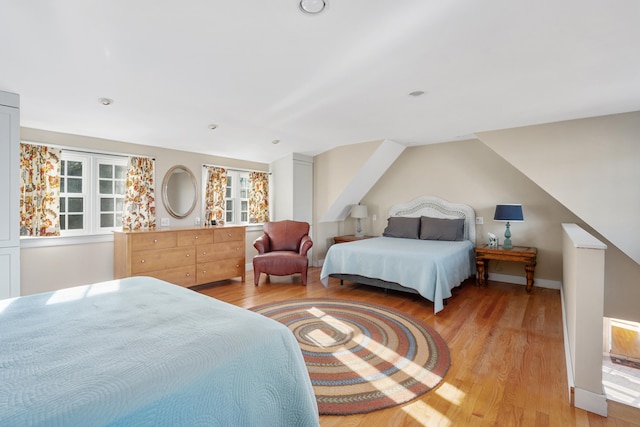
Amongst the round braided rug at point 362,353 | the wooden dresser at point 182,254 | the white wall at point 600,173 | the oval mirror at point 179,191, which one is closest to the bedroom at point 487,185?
the white wall at point 600,173

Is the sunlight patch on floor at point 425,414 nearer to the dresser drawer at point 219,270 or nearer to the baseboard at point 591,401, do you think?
the baseboard at point 591,401

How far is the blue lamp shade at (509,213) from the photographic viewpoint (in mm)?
4191

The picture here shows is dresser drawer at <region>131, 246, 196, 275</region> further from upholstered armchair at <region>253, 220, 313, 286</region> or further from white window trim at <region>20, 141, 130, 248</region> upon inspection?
upholstered armchair at <region>253, 220, 313, 286</region>

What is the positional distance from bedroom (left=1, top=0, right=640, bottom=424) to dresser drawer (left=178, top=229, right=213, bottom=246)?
58 centimetres

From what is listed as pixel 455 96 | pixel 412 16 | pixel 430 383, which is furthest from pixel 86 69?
pixel 430 383

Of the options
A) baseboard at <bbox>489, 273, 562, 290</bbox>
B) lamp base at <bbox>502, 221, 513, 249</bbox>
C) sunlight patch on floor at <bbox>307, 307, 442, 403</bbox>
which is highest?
Result: lamp base at <bbox>502, 221, 513, 249</bbox>

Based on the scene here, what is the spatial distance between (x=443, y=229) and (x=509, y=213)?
3.03ft

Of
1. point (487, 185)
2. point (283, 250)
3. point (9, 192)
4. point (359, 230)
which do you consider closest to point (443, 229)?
point (487, 185)

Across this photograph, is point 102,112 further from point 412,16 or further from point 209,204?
point 412,16

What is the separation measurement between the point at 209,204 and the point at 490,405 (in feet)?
14.4

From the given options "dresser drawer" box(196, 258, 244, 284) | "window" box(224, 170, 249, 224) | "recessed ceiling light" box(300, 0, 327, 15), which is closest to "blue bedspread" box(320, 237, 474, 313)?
"dresser drawer" box(196, 258, 244, 284)

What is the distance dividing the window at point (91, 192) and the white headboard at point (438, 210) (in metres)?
4.36

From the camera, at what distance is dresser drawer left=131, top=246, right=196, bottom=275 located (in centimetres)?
367

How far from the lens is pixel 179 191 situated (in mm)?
4594
